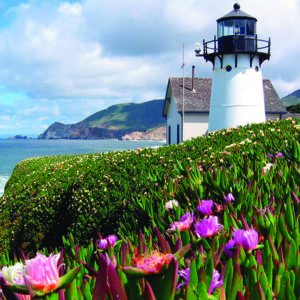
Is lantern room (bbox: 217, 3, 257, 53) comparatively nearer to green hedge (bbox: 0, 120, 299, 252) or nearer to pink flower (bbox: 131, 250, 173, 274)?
green hedge (bbox: 0, 120, 299, 252)

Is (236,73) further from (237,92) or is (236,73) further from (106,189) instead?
(106,189)

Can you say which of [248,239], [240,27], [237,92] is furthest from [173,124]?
[248,239]

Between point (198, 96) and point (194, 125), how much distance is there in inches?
148

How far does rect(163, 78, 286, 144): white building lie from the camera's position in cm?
3628

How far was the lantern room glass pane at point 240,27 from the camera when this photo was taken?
86.2 feet

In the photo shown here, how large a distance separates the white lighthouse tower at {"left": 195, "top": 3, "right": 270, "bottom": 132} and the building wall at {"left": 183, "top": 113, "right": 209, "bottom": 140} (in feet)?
24.1

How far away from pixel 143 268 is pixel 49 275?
34 centimetres

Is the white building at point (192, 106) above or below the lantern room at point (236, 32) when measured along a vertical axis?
below

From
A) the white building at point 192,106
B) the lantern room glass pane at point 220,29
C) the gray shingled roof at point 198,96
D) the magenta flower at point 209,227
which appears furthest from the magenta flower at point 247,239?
the gray shingled roof at point 198,96

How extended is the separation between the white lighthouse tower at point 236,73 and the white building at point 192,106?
288 inches

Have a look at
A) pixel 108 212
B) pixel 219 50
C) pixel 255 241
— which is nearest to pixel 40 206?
pixel 108 212

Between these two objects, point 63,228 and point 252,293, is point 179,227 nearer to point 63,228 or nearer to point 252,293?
point 252,293

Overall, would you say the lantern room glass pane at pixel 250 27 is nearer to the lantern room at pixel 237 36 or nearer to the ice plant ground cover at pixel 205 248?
the lantern room at pixel 237 36

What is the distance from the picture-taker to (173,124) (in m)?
40.2
